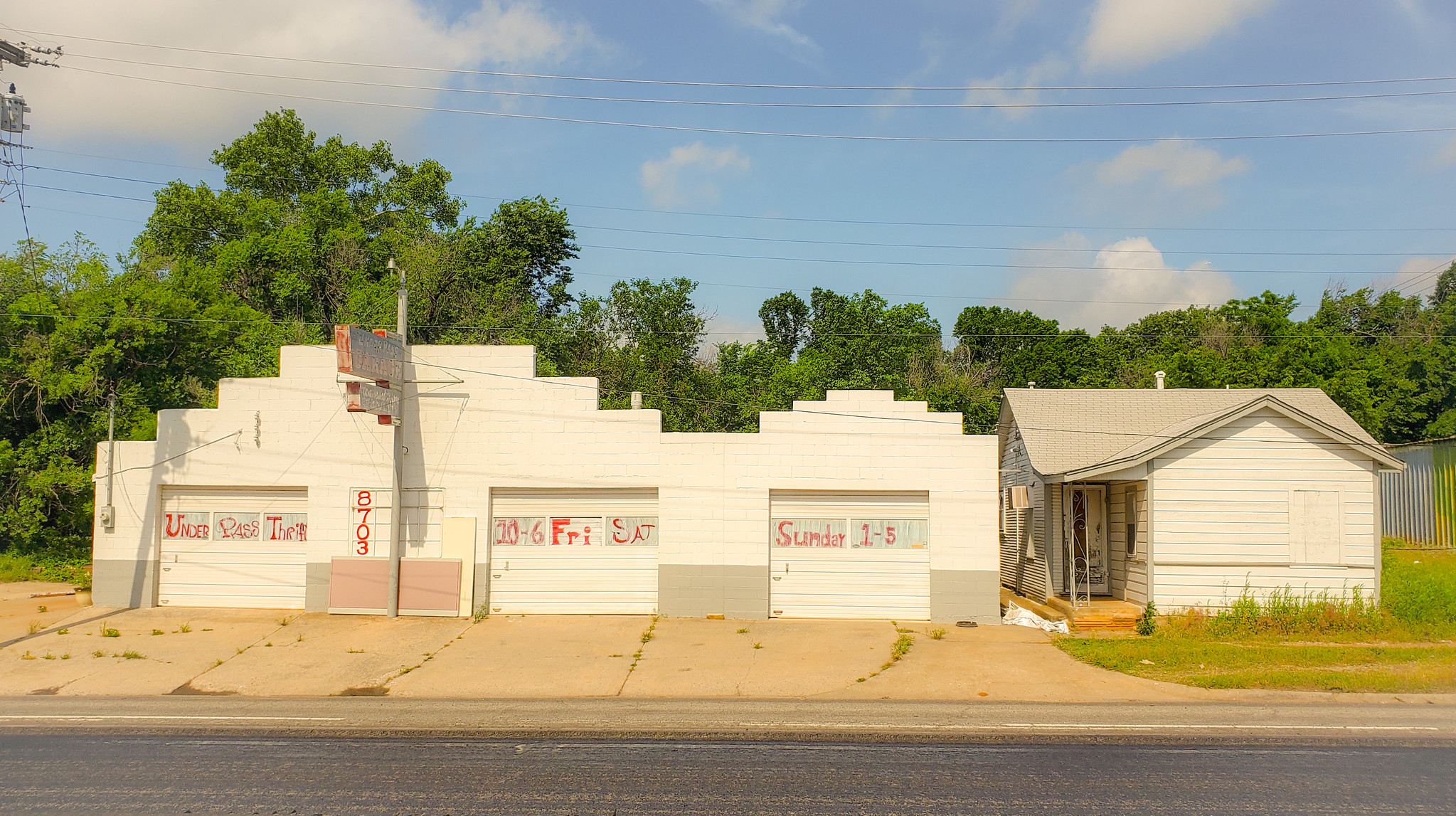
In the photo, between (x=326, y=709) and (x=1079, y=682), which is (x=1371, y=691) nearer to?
(x=1079, y=682)

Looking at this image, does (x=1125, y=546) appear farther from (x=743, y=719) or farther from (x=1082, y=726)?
(x=743, y=719)

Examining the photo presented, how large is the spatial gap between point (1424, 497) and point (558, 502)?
2410 cm

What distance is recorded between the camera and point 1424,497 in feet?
86.1

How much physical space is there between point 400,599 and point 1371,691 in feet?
52.2

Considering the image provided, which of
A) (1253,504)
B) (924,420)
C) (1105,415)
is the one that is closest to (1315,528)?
(1253,504)

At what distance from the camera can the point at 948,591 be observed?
711 inches

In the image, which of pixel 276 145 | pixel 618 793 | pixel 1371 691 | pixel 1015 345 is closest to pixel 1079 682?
pixel 1371 691

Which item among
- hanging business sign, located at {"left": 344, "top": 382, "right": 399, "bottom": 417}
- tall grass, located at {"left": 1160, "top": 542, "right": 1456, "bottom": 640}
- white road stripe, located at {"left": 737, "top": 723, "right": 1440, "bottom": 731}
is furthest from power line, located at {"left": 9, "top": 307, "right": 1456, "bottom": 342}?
tall grass, located at {"left": 1160, "top": 542, "right": 1456, "bottom": 640}

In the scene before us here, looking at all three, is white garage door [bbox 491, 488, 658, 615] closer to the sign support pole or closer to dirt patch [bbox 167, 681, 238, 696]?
the sign support pole

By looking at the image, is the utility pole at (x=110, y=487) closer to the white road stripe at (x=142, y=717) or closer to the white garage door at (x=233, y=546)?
the white garage door at (x=233, y=546)

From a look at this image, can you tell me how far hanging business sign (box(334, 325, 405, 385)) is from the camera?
16359 millimetres

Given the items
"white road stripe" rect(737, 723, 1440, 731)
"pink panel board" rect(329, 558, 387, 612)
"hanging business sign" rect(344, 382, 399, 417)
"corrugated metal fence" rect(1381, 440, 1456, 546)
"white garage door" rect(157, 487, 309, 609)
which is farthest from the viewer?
"corrugated metal fence" rect(1381, 440, 1456, 546)

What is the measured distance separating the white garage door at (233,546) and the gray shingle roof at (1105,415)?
1537 centimetres

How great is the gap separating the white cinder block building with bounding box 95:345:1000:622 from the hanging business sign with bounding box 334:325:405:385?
0.81 m
